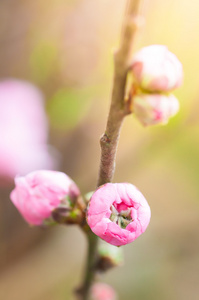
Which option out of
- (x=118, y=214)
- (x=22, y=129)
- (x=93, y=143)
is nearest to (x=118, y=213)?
(x=118, y=214)

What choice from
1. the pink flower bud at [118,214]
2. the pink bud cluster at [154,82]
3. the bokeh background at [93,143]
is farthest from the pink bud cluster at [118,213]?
the bokeh background at [93,143]

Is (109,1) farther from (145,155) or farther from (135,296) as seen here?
(135,296)

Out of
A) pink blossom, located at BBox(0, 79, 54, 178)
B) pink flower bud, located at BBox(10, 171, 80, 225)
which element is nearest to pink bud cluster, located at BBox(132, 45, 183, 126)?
pink flower bud, located at BBox(10, 171, 80, 225)

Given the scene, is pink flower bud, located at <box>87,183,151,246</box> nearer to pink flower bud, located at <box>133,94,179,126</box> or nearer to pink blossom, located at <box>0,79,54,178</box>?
pink flower bud, located at <box>133,94,179,126</box>

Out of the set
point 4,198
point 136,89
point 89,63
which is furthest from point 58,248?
point 136,89

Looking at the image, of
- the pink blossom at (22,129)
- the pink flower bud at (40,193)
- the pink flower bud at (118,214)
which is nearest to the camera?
the pink flower bud at (118,214)

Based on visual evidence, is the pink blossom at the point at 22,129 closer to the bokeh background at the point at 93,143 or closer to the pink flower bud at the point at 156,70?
the bokeh background at the point at 93,143

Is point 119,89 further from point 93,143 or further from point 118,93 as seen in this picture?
point 93,143
